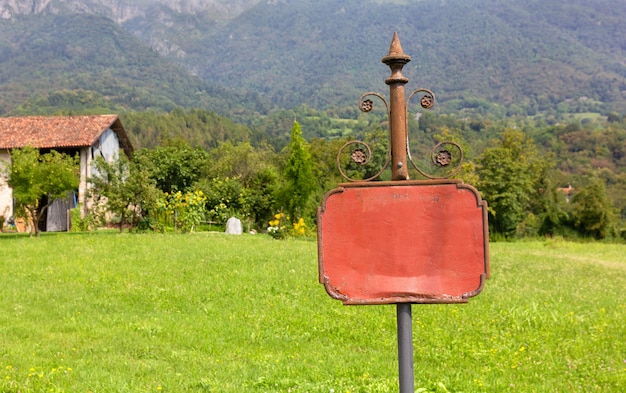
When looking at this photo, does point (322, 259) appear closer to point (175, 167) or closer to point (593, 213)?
point (175, 167)

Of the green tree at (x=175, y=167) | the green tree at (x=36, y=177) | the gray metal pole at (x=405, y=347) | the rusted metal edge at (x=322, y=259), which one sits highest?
the green tree at (x=175, y=167)

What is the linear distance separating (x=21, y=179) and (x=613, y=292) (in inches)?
825

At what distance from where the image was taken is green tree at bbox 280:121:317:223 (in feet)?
110

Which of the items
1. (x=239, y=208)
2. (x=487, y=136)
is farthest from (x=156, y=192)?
(x=487, y=136)

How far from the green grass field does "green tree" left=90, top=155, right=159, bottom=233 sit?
998cm

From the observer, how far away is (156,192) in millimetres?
28078

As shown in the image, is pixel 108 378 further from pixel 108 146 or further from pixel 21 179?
pixel 108 146

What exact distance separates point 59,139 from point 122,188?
345 inches

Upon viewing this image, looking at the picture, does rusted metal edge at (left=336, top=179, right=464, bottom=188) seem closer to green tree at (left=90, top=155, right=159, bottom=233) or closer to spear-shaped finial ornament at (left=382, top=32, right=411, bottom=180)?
spear-shaped finial ornament at (left=382, top=32, right=411, bottom=180)

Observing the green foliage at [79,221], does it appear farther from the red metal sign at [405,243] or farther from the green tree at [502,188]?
the red metal sign at [405,243]

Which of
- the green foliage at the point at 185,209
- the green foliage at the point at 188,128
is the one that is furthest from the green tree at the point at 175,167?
the green foliage at the point at 188,128

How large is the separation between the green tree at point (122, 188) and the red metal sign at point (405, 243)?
2432cm

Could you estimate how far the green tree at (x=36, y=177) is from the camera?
77.6 feet

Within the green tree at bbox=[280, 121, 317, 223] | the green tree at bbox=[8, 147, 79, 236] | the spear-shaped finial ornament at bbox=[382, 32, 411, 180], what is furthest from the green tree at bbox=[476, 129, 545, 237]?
the spear-shaped finial ornament at bbox=[382, 32, 411, 180]
